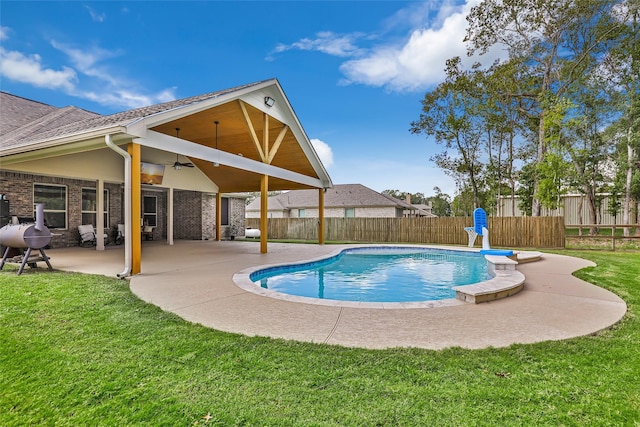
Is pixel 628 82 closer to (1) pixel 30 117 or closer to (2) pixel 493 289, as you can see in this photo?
(2) pixel 493 289

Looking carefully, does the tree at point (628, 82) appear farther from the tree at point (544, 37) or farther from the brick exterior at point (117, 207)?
the brick exterior at point (117, 207)

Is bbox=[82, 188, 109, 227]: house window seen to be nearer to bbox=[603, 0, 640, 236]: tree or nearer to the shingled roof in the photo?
the shingled roof

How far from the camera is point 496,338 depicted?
3.27m

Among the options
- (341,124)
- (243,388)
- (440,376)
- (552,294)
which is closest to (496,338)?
(440,376)

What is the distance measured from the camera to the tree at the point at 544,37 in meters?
15.9

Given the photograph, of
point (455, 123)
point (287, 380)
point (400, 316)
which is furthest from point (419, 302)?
point (455, 123)

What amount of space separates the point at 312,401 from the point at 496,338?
2.19 meters

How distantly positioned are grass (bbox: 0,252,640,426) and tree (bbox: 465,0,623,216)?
53.2 feet

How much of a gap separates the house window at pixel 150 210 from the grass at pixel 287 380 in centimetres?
1288

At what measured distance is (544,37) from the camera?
1714 centimetres

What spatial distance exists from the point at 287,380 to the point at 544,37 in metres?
22.1

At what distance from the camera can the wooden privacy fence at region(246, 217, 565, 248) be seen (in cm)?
1436

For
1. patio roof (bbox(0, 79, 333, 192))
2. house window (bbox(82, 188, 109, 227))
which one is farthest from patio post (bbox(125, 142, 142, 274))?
house window (bbox(82, 188, 109, 227))

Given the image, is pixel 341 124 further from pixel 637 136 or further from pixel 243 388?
pixel 243 388
